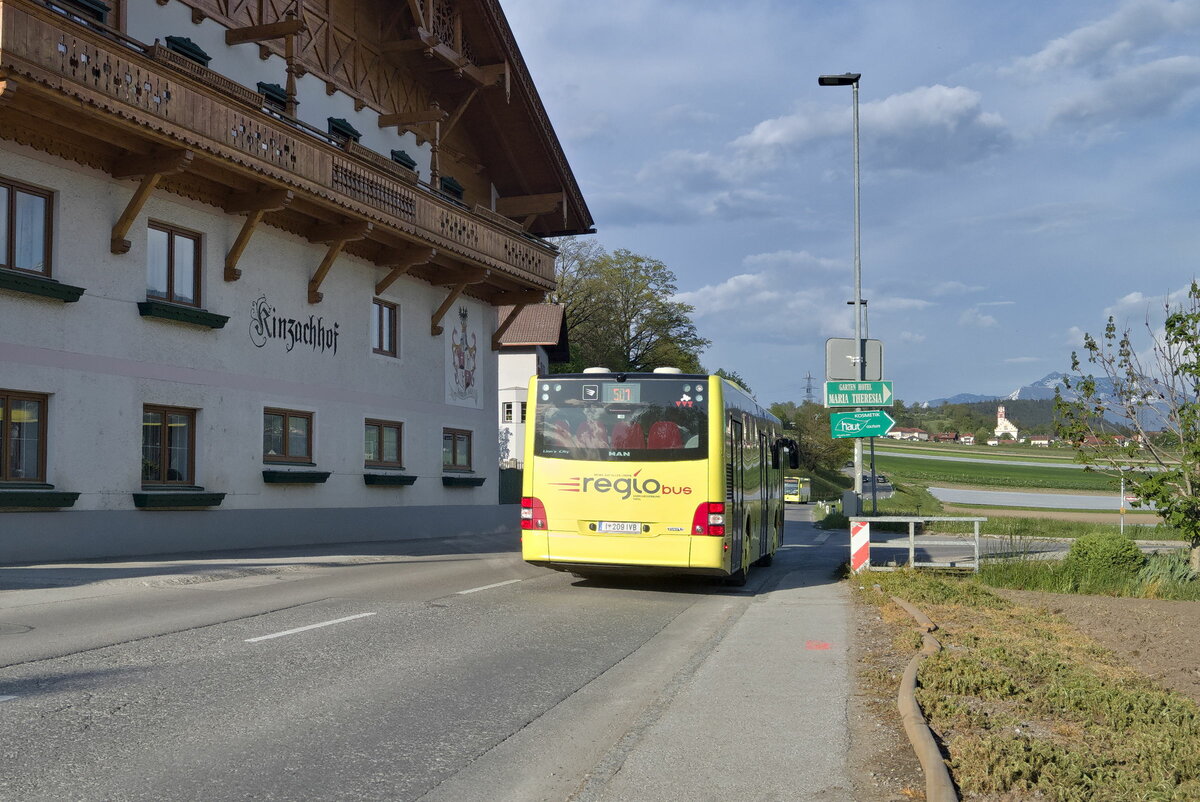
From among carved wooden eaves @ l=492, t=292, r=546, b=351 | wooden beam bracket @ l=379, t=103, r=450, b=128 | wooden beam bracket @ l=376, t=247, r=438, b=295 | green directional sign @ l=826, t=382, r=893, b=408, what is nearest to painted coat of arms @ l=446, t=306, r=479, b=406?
carved wooden eaves @ l=492, t=292, r=546, b=351

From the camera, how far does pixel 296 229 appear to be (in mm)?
24172

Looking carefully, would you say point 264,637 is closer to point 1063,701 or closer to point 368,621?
point 368,621

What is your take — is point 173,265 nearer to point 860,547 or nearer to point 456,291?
point 456,291

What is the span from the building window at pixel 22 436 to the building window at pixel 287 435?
18.5ft

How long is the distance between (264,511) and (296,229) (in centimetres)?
612

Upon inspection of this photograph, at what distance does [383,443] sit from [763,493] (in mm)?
11562

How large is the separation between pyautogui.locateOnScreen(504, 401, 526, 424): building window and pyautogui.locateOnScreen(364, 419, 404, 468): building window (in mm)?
35327

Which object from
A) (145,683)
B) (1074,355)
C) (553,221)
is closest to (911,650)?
(145,683)

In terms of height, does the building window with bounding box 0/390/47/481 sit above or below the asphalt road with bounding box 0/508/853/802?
above

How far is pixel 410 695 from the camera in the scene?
7598 millimetres

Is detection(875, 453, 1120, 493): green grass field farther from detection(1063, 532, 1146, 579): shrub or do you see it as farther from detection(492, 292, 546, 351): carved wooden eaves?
detection(1063, 532, 1146, 579): shrub

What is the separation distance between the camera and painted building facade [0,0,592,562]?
17.3 m

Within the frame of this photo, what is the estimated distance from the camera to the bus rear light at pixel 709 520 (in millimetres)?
14297

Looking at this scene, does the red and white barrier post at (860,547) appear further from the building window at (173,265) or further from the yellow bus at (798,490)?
the yellow bus at (798,490)
